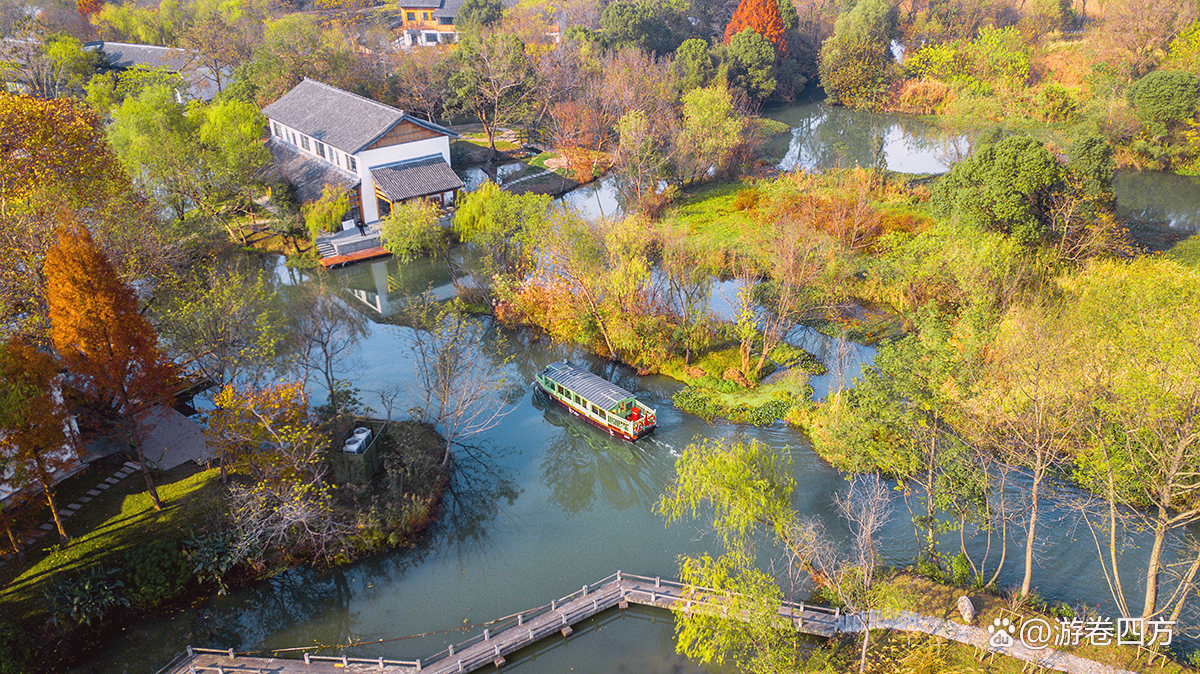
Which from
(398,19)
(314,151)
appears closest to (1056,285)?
(314,151)

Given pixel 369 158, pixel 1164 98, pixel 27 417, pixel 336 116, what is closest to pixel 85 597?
pixel 27 417

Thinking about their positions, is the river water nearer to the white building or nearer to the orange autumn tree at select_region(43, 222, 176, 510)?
the orange autumn tree at select_region(43, 222, 176, 510)

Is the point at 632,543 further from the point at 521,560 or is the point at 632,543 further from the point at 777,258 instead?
the point at 777,258

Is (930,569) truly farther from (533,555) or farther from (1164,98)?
(1164,98)

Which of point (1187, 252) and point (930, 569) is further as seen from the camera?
point (1187, 252)

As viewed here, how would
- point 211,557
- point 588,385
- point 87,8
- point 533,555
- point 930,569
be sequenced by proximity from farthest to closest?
point 87,8 < point 588,385 < point 533,555 < point 211,557 < point 930,569
